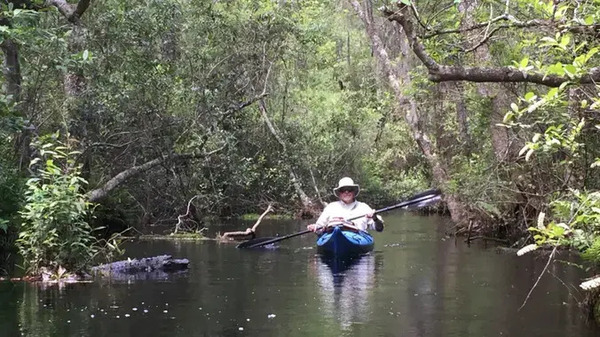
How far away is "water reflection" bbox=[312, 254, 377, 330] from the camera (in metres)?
7.72

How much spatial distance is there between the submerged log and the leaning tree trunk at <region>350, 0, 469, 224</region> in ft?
19.7

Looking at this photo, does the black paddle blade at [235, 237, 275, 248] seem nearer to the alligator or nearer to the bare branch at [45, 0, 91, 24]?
the alligator

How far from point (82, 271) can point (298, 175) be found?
1231cm

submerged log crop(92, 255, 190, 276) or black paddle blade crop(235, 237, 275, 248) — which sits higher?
black paddle blade crop(235, 237, 275, 248)

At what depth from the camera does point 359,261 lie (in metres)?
12.4

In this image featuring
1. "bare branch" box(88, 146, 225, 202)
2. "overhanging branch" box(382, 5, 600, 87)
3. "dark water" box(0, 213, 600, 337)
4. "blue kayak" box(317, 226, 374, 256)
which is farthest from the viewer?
"bare branch" box(88, 146, 225, 202)

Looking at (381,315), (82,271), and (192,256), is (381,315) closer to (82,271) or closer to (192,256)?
(82,271)

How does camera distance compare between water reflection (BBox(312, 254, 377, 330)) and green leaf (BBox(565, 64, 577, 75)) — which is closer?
green leaf (BBox(565, 64, 577, 75))

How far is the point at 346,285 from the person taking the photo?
32.2 ft

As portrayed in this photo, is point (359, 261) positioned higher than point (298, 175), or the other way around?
point (298, 175)

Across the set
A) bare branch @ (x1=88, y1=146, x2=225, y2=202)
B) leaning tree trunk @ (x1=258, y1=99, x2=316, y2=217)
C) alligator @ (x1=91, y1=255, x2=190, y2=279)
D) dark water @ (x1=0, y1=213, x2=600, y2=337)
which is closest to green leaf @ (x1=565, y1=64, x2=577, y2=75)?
dark water @ (x1=0, y1=213, x2=600, y2=337)

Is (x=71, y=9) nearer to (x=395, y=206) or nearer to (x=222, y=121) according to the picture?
(x=222, y=121)

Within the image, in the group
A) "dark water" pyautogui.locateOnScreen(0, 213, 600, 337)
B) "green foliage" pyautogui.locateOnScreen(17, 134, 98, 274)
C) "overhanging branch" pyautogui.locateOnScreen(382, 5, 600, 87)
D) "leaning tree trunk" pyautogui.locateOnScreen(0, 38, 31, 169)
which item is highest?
"leaning tree trunk" pyautogui.locateOnScreen(0, 38, 31, 169)

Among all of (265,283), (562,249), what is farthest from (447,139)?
(265,283)
